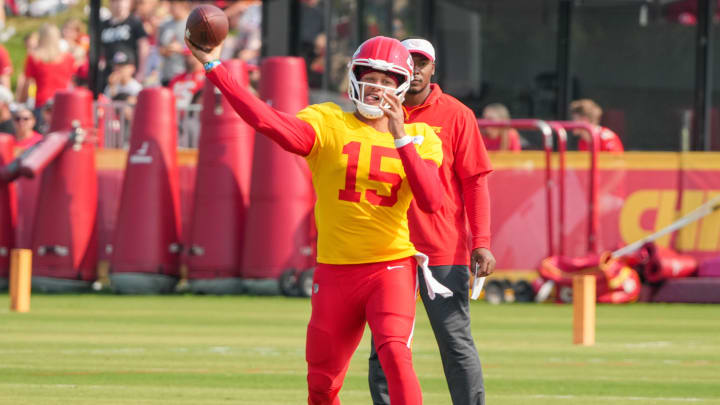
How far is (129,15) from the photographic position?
23.9 meters

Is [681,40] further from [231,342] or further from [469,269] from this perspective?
[469,269]

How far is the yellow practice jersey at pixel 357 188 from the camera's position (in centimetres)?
673

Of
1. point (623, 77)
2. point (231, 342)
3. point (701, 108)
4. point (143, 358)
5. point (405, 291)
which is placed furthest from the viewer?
point (623, 77)

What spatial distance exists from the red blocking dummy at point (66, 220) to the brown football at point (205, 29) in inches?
512

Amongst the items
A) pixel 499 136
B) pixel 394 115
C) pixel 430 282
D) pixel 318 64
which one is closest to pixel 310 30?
pixel 318 64

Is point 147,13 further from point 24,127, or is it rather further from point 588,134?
point 588,134

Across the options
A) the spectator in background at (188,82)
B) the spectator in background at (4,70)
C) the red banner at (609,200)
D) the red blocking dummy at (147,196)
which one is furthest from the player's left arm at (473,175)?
the spectator in background at (4,70)

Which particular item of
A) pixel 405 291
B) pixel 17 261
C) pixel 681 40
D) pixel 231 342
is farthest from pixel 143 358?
pixel 681 40

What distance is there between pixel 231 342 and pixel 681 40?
11.5m

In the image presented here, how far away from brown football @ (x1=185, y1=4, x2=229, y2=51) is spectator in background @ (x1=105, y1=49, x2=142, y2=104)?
49.6 ft

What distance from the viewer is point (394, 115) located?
21.4 ft

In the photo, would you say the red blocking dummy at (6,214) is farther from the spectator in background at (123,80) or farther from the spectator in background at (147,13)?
the spectator in background at (147,13)

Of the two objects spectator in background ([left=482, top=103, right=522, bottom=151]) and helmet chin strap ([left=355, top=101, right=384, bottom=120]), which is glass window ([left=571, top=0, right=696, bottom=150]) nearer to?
spectator in background ([left=482, top=103, right=522, bottom=151])

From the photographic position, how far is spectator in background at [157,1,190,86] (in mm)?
23031
